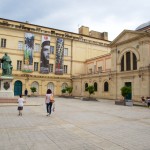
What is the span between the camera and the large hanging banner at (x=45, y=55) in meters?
40.3

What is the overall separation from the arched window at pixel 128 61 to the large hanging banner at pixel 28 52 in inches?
713

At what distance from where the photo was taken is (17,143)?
6.27m

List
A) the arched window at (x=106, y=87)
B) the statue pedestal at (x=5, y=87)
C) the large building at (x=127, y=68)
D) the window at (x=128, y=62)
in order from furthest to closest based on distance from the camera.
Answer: the arched window at (x=106, y=87)
the window at (x=128, y=62)
the large building at (x=127, y=68)
the statue pedestal at (x=5, y=87)

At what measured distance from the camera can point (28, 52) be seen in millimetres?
39000

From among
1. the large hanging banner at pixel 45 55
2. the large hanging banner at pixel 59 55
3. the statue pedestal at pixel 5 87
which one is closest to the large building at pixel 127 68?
the large hanging banner at pixel 59 55

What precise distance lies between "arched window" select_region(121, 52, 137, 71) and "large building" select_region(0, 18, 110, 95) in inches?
590

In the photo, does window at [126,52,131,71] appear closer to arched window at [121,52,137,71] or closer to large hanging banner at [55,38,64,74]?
arched window at [121,52,137,71]

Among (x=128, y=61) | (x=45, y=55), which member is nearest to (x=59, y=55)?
(x=45, y=55)

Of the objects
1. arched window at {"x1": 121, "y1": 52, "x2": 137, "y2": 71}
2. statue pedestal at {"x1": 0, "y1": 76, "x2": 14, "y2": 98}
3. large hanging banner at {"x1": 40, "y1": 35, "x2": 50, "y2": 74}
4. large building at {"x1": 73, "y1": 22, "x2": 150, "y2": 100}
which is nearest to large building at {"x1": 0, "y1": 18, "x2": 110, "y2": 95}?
large hanging banner at {"x1": 40, "y1": 35, "x2": 50, "y2": 74}

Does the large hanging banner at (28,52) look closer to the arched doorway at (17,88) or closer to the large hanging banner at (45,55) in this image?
the large hanging banner at (45,55)

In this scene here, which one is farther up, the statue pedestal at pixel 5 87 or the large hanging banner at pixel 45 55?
the large hanging banner at pixel 45 55

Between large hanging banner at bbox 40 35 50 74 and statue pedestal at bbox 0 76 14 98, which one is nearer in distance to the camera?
statue pedestal at bbox 0 76 14 98

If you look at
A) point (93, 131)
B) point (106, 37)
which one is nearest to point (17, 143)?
point (93, 131)

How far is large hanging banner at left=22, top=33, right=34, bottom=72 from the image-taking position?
127 ft
